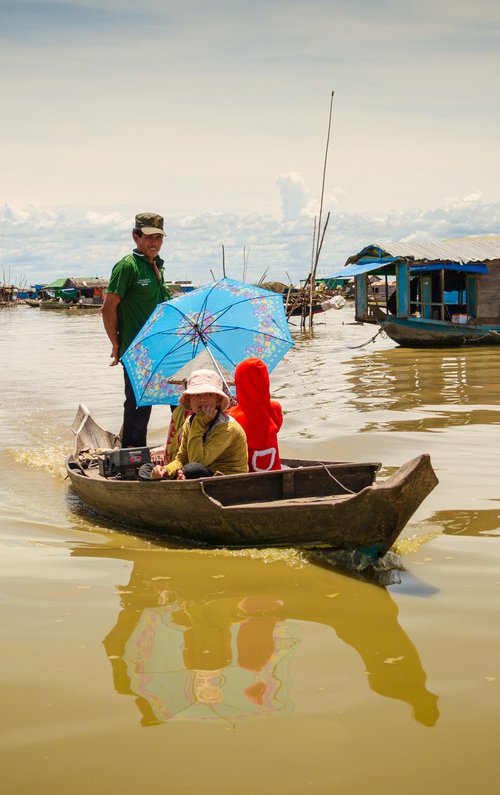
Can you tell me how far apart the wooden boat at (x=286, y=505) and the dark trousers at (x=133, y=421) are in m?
0.87

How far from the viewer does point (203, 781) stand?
8.77 feet

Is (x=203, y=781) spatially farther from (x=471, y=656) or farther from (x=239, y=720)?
(x=471, y=656)

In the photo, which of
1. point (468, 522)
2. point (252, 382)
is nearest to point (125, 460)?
point (252, 382)

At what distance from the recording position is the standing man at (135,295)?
631 centimetres

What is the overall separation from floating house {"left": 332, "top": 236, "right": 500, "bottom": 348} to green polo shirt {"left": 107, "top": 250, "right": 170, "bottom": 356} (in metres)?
14.6

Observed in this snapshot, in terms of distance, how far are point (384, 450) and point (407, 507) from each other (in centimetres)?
416

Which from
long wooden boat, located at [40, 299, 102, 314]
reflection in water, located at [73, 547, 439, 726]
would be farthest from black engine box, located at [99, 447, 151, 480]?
long wooden boat, located at [40, 299, 102, 314]

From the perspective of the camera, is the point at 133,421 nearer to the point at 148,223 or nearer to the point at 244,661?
the point at 148,223

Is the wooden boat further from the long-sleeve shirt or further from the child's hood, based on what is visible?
the child's hood

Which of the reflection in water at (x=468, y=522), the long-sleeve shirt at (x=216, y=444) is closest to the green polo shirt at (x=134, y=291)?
the long-sleeve shirt at (x=216, y=444)

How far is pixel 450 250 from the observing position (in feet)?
68.5

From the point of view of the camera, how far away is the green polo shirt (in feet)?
20.7

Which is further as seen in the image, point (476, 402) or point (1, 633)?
point (476, 402)

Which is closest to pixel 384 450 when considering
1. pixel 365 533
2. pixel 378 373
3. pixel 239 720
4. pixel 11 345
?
pixel 365 533
